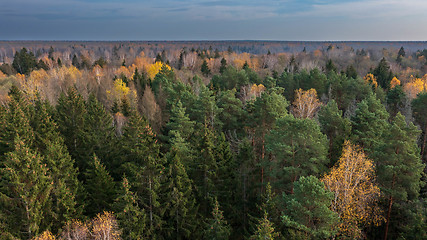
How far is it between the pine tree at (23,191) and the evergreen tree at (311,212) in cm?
1568

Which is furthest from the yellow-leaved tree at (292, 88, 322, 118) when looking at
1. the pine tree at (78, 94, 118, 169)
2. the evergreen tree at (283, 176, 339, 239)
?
the pine tree at (78, 94, 118, 169)

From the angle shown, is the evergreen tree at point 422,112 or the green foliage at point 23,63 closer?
the evergreen tree at point 422,112

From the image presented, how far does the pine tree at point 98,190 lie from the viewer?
2298cm

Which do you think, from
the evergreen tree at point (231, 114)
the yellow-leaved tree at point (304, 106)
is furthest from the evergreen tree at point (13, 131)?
the yellow-leaved tree at point (304, 106)

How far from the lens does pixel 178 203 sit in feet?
73.8

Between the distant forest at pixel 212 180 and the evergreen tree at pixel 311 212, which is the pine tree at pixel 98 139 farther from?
the evergreen tree at pixel 311 212

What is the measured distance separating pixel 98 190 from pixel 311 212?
642 inches

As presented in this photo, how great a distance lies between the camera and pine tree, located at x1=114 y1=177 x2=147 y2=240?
62.7 feet

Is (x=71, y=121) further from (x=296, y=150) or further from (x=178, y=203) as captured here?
(x=296, y=150)

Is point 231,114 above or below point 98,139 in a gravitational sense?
above

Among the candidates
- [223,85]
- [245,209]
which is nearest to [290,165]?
[245,209]

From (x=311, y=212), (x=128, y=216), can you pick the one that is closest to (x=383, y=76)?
(x=311, y=212)

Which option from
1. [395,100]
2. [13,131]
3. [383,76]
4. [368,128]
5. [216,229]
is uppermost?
[383,76]

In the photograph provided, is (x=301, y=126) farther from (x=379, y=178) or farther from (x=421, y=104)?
(x=421, y=104)
